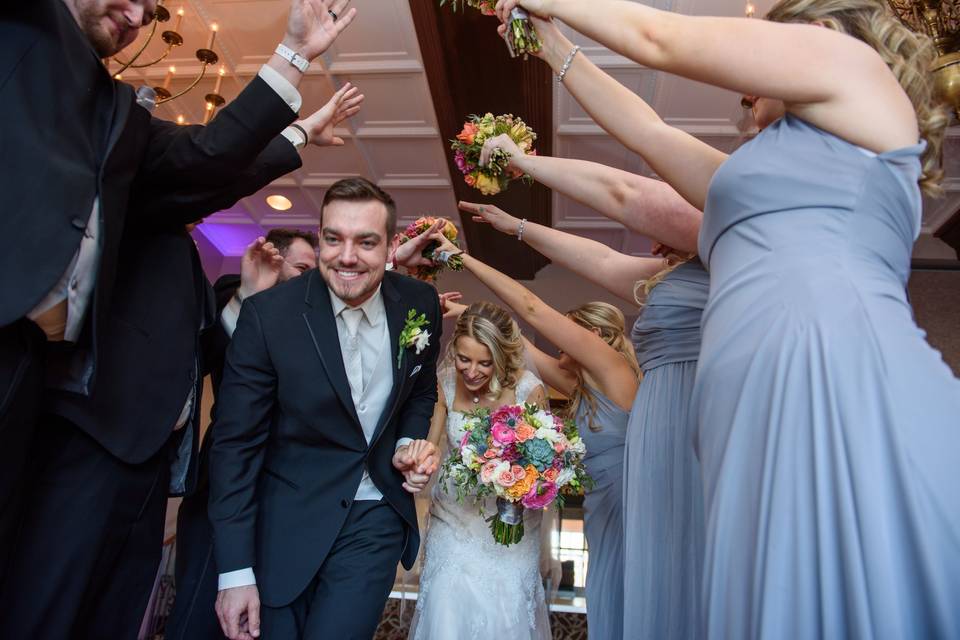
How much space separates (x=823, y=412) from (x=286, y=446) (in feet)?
6.68

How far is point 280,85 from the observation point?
6.17ft

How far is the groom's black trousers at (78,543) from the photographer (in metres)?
1.62

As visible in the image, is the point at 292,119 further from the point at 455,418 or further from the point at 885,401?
the point at 455,418

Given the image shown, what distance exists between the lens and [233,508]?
244 centimetres

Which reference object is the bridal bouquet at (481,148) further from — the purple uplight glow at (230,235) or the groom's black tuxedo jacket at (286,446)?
the purple uplight glow at (230,235)

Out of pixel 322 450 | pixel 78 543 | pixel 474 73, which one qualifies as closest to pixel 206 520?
pixel 322 450

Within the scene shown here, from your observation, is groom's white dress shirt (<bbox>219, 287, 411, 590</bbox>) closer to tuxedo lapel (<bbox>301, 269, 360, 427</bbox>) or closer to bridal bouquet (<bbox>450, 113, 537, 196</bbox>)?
tuxedo lapel (<bbox>301, 269, 360, 427</bbox>)

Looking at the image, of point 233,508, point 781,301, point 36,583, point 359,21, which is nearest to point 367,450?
point 233,508

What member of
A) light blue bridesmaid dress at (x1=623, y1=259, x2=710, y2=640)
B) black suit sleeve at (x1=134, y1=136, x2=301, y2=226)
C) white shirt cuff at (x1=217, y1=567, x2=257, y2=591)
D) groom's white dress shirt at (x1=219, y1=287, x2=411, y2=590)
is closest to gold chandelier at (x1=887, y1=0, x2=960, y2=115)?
light blue bridesmaid dress at (x1=623, y1=259, x2=710, y2=640)

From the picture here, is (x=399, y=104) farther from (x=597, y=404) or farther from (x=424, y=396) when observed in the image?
(x=424, y=396)

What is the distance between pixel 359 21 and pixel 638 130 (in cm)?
470

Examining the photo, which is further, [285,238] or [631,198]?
[285,238]

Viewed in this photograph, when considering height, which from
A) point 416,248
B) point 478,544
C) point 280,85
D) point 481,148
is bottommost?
point 478,544

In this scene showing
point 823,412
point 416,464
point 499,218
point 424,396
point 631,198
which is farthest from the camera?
point 499,218
